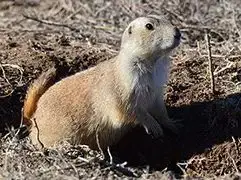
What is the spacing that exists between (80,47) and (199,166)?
95.2 inches

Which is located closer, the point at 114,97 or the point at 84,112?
the point at 114,97

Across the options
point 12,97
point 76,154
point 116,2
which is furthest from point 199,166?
point 116,2

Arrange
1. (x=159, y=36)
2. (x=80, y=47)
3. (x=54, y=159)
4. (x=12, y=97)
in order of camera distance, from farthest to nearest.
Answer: (x=80, y=47), (x=12, y=97), (x=159, y=36), (x=54, y=159)

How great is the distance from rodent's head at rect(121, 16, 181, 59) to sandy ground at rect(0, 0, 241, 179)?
3.01ft

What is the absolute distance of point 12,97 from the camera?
6941 millimetres

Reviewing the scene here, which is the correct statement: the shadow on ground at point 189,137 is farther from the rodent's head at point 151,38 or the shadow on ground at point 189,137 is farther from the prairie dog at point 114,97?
the rodent's head at point 151,38

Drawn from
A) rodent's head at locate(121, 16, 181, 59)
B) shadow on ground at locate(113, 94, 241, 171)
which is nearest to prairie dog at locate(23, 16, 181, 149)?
rodent's head at locate(121, 16, 181, 59)

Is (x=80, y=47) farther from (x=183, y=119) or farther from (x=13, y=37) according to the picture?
(x=183, y=119)

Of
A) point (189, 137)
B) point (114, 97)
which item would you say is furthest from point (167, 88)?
point (114, 97)

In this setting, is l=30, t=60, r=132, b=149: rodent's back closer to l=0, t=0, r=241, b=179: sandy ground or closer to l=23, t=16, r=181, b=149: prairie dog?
l=23, t=16, r=181, b=149: prairie dog

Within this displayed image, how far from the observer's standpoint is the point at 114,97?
6.04 metres

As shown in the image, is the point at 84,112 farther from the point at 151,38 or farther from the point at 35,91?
the point at 151,38

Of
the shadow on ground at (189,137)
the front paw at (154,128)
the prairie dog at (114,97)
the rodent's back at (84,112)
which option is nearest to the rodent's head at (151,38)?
the prairie dog at (114,97)

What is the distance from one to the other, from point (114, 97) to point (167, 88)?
3.09 ft
